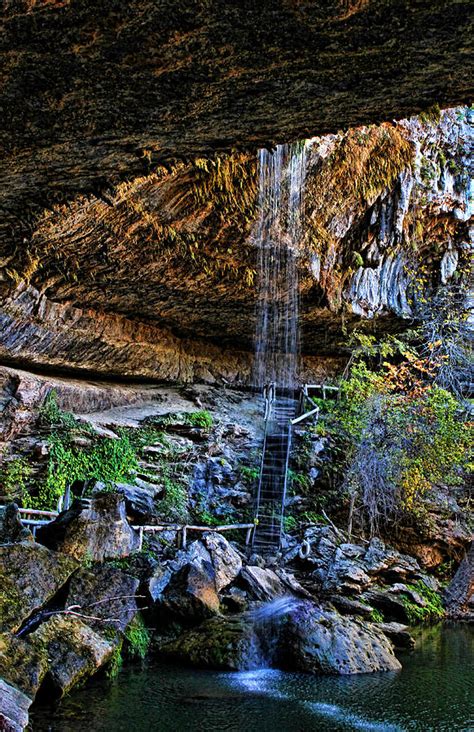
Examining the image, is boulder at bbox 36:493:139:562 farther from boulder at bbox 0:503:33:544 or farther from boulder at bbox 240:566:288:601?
boulder at bbox 240:566:288:601

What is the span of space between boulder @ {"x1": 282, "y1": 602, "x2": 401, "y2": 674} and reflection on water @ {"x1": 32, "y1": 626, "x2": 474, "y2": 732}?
0.76 ft

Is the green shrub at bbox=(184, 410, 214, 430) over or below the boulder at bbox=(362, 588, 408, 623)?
over

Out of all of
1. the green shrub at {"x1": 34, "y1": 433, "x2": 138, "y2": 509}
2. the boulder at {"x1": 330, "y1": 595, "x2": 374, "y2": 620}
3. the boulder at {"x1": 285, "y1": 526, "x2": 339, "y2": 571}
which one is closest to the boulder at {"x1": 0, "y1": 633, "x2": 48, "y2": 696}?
the green shrub at {"x1": 34, "y1": 433, "x2": 138, "y2": 509}

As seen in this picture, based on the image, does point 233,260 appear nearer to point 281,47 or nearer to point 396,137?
point 396,137

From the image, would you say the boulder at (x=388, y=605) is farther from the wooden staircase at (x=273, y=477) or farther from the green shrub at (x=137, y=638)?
the green shrub at (x=137, y=638)

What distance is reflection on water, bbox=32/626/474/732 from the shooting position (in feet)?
19.2

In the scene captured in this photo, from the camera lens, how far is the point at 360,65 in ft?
12.9

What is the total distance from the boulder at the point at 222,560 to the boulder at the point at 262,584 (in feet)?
0.60

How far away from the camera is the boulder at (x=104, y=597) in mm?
7359

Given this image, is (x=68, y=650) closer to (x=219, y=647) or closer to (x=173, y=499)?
(x=219, y=647)

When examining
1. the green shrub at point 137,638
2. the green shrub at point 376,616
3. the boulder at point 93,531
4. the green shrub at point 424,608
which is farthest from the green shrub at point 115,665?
the green shrub at point 424,608

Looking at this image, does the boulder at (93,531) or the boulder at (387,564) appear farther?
the boulder at (387,564)

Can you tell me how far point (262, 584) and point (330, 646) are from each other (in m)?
1.92

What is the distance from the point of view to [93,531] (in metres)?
8.48
